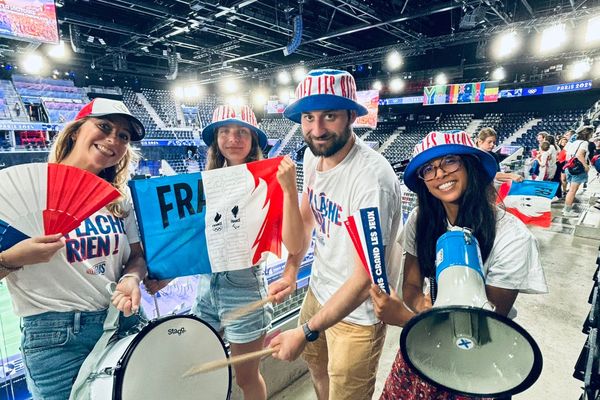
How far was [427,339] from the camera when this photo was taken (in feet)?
3.13

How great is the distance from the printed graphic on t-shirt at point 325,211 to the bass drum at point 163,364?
705 millimetres

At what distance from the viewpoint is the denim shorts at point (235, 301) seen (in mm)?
1640

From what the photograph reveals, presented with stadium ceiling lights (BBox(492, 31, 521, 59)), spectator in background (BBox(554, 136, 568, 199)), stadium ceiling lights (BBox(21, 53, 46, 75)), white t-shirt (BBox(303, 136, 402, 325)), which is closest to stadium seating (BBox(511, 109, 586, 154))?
stadium ceiling lights (BBox(492, 31, 521, 59))

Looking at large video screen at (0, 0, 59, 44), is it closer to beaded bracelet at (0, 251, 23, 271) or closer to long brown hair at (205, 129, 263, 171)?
long brown hair at (205, 129, 263, 171)

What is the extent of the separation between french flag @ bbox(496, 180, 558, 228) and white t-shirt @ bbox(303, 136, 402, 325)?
4.37m

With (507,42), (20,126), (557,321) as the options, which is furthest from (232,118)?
(20,126)

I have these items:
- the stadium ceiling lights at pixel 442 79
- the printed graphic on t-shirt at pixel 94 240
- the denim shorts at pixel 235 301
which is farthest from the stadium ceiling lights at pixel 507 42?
the printed graphic on t-shirt at pixel 94 240

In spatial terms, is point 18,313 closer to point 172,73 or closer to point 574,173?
point 574,173

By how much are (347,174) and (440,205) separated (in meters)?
0.42

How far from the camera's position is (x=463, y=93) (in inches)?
643

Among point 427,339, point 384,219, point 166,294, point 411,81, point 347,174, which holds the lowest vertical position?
point 166,294

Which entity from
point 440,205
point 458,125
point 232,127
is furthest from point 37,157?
point 458,125

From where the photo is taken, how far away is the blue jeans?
1138 millimetres

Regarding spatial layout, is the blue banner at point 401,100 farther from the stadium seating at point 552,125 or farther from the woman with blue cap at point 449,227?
the woman with blue cap at point 449,227
